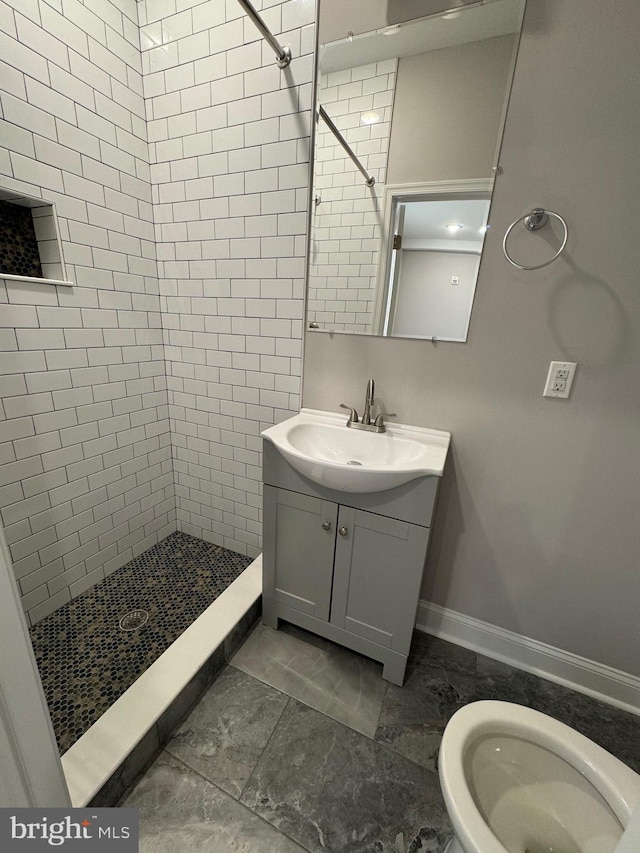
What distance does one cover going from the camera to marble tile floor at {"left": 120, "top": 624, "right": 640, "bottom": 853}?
3.16 ft

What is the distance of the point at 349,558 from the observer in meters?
1.29

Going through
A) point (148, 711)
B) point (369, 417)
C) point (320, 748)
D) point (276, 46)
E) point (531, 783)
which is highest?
point (276, 46)

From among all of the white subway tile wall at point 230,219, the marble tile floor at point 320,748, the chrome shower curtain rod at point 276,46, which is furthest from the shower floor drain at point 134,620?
the chrome shower curtain rod at point 276,46

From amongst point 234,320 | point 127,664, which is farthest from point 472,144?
point 127,664

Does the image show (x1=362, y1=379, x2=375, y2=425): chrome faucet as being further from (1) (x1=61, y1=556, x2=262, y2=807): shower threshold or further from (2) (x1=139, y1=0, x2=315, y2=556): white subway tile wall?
(1) (x1=61, y1=556, x2=262, y2=807): shower threshold

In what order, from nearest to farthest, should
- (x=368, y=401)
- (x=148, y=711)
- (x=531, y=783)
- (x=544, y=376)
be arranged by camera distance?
1. (x=531, y=783)
2. (x=148, y=711)
3. (x=544, y=376)
4. (x=368, y=401)

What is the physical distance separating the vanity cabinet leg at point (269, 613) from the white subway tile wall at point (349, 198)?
126 cm

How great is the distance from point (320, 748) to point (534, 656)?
0.97m

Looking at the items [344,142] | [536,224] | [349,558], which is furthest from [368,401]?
[344,142]

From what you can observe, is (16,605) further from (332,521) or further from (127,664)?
(127,664)

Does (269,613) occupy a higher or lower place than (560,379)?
lower

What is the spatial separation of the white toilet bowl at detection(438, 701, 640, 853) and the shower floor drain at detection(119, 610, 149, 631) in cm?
137

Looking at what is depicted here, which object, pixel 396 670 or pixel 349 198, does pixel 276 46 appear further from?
pixel 396 670

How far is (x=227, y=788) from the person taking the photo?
104 cm
